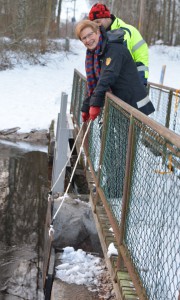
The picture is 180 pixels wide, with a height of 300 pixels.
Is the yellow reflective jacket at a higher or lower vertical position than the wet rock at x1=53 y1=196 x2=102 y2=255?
higher

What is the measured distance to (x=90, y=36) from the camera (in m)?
4.03

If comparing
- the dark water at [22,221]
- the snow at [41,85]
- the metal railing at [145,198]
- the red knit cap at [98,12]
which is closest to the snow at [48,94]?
the snow at [41,85]

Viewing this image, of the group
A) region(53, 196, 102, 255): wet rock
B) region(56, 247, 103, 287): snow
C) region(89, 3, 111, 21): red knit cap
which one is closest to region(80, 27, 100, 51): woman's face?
region(89, 3, 111, 21): red knit cap

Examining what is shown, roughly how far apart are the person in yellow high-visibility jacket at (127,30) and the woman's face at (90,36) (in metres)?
0.68

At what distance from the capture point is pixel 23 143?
13680mm

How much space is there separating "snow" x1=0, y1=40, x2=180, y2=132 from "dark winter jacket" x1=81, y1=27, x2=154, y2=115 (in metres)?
10.9

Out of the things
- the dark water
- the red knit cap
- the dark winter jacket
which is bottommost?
the dark water

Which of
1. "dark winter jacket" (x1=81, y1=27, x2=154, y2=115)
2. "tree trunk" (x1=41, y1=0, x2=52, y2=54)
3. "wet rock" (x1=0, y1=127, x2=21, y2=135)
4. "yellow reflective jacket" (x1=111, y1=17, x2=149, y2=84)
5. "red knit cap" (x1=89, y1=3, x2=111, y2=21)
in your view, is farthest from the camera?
"tree trunk" (x1=41, y1=0, x2=52, y2=54)

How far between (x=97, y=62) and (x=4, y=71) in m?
18.6

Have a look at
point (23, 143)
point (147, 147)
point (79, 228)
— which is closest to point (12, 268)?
point (79, 228)

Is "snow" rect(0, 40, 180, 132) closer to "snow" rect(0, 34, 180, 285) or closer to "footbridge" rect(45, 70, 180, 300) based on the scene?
"snow" rect(0, 34, 180, 285)

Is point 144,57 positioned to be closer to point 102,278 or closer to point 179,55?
point 102,278

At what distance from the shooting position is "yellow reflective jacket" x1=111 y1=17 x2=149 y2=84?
4.92 metres

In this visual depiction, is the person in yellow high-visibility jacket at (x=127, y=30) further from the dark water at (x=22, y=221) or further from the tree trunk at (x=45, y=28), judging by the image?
the tree trunk at (x=45, y=28)
